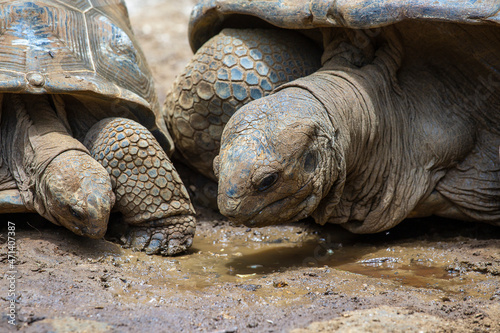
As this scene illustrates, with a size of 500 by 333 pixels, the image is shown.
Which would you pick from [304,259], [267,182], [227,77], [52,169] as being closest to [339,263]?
[304,259]

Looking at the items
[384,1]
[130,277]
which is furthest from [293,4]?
[130,277]

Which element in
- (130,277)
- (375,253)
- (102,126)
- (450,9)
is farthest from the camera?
(102,126)

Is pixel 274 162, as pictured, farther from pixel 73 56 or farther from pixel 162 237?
pixel 73 56

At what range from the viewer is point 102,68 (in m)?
3.89

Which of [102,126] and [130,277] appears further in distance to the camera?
[102,126]

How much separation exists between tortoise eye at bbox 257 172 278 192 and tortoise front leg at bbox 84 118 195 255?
3.08 feet

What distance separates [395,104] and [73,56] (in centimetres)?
214

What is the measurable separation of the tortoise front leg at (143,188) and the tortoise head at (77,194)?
9.2 inches

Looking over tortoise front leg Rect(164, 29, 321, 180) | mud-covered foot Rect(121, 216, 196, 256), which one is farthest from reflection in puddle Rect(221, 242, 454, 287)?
tortoise front leg Rect(164, 29, 321, 180)

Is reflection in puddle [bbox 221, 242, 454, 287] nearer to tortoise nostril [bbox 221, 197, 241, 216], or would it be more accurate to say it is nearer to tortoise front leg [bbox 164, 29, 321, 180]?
tortoise nostril [bbox 221, 197, 241, 216]

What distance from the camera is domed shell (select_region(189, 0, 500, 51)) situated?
3180 mm

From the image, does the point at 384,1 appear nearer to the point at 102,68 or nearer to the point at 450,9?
the point at 450,9

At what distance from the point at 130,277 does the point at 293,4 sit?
1996 millimetres

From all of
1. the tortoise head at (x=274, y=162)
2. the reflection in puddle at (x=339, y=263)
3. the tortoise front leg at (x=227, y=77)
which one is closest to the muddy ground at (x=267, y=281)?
the reflection in puddle at (x=339, y=263)
